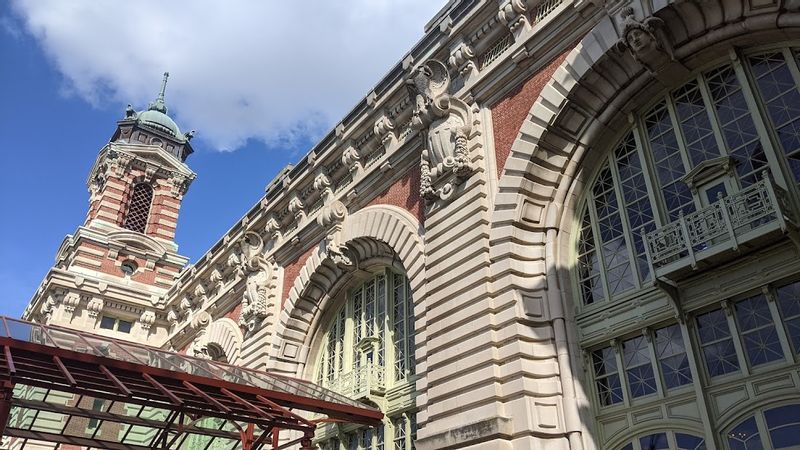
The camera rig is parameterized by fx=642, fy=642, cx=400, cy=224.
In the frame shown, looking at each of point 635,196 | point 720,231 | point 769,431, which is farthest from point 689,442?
point 635,196

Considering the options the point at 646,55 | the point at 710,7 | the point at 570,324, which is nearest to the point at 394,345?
the point at 570,324

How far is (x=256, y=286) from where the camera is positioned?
24.2m

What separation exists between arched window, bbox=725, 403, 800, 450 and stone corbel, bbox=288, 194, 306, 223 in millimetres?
16546

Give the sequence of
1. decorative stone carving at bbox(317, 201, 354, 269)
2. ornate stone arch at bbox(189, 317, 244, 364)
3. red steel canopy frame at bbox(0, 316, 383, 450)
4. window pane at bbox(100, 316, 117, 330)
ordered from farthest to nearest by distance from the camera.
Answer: window pane at bbox(100, 316, 117, 330), ornate stone arch at bbox(189, 317, 244, 364), decorative stone carving at bbox(317, 201, 354, 269), red steel canopy frame at bbox(0, 316, 383, 450)

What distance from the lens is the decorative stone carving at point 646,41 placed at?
41.2ft

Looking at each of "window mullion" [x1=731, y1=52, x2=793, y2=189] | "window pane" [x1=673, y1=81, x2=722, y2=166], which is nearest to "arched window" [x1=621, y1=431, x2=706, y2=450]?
"window mullion" [x1=731, y1=52, x2=793, y2=189]

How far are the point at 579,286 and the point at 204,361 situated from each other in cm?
1014

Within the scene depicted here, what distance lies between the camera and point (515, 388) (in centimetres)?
1227

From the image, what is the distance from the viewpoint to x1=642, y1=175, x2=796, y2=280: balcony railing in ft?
32.6

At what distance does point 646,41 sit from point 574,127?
93.3 inches

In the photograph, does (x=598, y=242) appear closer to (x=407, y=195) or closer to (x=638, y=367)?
(x=638, y=367)

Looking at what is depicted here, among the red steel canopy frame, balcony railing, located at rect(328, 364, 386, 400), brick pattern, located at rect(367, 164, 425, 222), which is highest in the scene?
brick pattern, located at rect(367, 164, 425, 222)

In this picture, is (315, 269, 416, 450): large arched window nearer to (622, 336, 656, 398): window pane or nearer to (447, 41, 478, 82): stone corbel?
(447, 41, 478, 82): stone corbel

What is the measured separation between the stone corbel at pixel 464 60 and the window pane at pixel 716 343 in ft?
28.9
